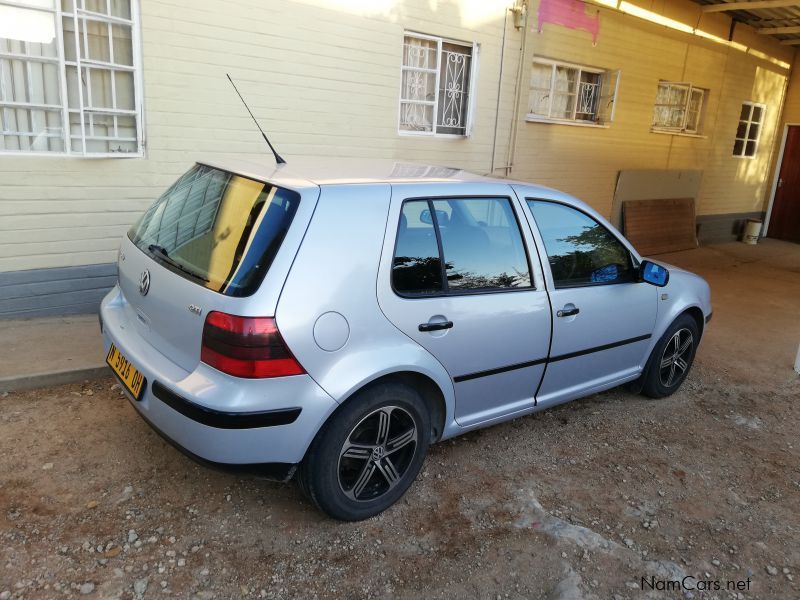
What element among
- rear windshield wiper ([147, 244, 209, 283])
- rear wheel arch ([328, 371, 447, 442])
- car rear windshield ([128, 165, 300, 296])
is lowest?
rear wheel arch ([328, 371, 447, 442])

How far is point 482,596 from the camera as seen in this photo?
2631 mm

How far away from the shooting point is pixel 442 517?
311cm

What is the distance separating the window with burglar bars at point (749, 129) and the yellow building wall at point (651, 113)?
16cm

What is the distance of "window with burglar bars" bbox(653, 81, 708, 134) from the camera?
10688mm

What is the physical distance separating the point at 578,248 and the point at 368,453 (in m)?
1.82

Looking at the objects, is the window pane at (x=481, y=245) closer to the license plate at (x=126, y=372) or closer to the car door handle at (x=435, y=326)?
the car door handle at (x=435, y=326)

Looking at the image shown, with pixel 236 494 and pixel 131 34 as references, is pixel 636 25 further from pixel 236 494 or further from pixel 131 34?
pixel 236 494

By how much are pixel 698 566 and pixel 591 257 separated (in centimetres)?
178

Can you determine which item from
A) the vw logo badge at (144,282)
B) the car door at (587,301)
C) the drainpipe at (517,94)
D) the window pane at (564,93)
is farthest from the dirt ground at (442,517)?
the window pane at (564,93)

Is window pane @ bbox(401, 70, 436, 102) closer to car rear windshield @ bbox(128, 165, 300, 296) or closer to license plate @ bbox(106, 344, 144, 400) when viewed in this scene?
car rear windshield @ bbox(128, 165, 300, 296)

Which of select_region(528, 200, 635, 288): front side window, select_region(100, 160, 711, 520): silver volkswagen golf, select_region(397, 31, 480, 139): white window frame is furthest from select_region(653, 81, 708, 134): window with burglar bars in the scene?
select_region(100, 160, 711, 520): silver volkswagen golf

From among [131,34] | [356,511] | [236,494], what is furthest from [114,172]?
[356,511]

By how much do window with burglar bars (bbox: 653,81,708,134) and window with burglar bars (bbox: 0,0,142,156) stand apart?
28.3 feet

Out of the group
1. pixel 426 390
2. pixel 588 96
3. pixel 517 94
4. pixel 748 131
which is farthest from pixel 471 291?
pixel 748 131
